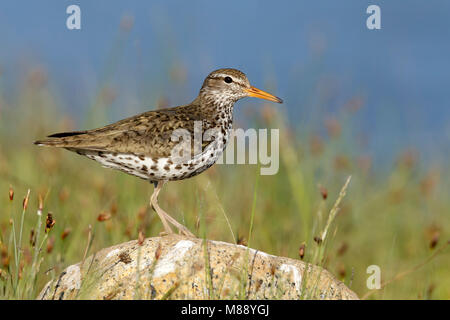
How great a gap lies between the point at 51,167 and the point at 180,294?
190 inches

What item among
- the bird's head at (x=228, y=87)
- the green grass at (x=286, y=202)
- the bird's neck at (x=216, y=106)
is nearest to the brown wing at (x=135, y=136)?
the bird's neck at (x=216, y=106)

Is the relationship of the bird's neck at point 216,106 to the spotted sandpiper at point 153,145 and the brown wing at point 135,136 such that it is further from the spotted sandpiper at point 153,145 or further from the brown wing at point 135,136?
the brown wing at point 135,136

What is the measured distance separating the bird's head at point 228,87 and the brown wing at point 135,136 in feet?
2.51

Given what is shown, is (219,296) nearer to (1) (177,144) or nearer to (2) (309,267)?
(2) (309,267)

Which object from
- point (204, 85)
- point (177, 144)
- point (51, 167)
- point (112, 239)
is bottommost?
point (112, 239)

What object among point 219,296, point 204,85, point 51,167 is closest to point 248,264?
point 219,296

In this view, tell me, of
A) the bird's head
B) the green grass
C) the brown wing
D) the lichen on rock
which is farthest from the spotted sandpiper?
the green grass

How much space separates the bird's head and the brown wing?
76 cm

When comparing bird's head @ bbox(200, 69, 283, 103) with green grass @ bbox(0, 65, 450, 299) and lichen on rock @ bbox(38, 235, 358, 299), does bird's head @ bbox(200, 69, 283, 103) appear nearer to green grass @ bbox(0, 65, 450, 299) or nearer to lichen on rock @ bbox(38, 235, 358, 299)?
green grass @ bbox(0, 65, 450, 299)

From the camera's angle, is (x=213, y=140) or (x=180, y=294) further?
(x=213, y=140)

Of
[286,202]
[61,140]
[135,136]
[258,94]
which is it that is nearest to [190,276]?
[135,136]

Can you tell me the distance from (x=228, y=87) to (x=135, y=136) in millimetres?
1629

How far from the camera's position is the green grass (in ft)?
29.7
